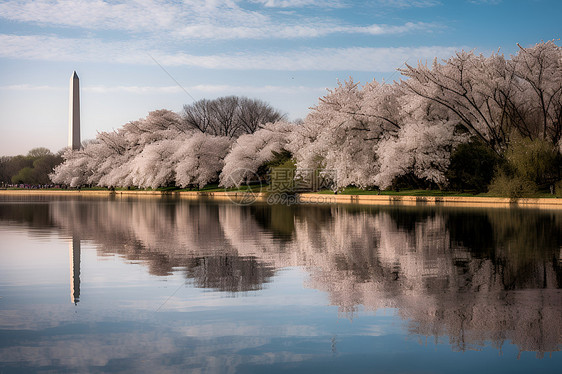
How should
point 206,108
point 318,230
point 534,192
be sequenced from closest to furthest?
A: point 318,230 → point 534,192 → point 206,108

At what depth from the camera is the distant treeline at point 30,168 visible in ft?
385

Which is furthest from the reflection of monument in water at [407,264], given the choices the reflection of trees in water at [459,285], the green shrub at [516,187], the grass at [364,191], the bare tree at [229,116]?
the bare tree at [229,116]

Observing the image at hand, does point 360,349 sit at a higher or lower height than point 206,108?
lower

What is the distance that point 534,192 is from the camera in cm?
3719

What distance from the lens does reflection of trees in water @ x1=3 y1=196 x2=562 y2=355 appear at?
24.1 ft

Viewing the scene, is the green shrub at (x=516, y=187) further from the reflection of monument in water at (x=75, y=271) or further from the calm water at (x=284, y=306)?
the reflection of monument in water at (x=75, y=271)

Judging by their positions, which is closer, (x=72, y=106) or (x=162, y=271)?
(x=162, y=271)

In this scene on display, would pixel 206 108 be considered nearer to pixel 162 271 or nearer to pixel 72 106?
pixel 72 106

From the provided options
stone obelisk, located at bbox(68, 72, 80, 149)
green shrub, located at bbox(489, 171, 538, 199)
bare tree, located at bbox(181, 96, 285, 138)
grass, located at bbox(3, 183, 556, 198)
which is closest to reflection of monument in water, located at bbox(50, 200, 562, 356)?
green shrub, located at bbox(489, 171, 538, 199)

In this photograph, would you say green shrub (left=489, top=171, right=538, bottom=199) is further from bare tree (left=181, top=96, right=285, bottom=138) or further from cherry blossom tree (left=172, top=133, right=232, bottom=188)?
bare tree (left=181, top=96, right=285, bottom=138)

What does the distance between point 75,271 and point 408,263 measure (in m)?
6.51

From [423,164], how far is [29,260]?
3383cm

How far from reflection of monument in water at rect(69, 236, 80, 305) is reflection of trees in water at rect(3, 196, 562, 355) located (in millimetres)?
661

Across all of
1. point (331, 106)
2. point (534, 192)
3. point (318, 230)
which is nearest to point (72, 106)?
point (331, 106)
